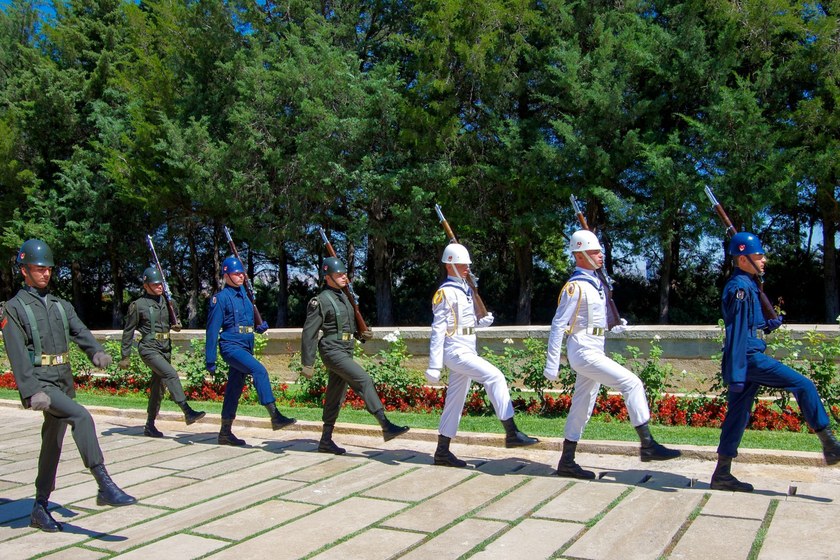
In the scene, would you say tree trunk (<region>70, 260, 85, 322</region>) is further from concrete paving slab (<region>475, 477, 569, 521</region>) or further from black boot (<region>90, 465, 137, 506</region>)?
concrete paving slab (<region>475, 477, 569, 521</region>)

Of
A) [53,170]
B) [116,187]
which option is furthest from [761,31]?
[53,170]

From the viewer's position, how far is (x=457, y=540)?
503cm

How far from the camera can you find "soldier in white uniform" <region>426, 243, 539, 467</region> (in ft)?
23.1

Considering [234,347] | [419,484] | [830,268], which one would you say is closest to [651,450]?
[419,484]

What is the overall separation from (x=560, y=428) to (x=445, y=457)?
77.7 inches

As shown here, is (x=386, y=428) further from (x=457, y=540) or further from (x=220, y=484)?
(x=457, y=540)

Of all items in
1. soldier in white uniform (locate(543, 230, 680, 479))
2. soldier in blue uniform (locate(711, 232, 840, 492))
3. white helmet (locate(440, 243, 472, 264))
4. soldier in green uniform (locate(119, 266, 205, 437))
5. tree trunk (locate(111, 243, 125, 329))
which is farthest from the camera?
tree trunk (locate(111, 243, 125, 329))

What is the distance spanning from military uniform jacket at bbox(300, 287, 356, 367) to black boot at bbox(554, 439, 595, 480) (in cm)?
266

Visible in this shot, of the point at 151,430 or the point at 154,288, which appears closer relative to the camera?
the point at 151,430

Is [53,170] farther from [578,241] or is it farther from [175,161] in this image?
[578,241]

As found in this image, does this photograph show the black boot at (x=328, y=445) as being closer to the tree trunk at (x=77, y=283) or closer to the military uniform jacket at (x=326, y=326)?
the military uniform jacket at (x=326, y=326)

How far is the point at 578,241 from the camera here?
22.3ft

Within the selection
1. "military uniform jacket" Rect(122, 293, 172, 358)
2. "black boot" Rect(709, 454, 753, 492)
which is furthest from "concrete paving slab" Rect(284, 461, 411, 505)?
"military uniform jacket" Rect(122, 293, 172, 358)

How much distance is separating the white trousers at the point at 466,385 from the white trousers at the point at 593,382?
2.24 feet
